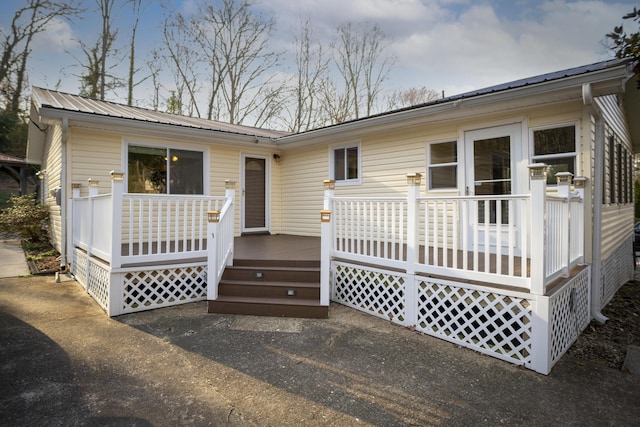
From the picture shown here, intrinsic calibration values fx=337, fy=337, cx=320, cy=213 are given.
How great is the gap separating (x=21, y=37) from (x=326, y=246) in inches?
745

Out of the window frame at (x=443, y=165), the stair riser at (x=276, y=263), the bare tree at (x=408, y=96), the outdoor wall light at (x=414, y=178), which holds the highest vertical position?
the bare tree at (x=408, y=96)

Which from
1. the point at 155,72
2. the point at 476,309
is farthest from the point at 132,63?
the point at 476,309

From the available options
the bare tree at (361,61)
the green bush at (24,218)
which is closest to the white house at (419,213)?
the green bush at (24,218)

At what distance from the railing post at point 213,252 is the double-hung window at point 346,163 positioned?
367cm

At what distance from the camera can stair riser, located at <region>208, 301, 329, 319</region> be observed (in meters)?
4.33

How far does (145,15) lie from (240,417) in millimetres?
18855

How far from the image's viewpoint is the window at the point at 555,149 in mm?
4617

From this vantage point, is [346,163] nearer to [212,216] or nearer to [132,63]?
[212,216]

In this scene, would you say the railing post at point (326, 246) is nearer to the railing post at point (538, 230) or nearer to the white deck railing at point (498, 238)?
the white deck railing at point (498, 238)

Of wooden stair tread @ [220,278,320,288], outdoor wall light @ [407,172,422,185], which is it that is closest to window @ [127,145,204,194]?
wooden stair tread @ [220,278,320,288]

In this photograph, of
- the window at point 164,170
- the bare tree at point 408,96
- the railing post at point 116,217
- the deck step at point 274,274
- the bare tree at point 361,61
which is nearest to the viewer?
the railing post at point 116,217

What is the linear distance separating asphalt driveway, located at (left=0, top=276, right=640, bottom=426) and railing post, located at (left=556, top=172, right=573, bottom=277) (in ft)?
3.63

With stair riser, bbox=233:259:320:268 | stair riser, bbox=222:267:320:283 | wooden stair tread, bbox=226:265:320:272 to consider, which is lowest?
stair riser, bbox=222:267:320:283

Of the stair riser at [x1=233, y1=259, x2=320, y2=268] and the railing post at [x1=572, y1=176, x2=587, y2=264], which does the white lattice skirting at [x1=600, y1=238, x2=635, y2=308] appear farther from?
the stair riser at [x1=233, y1=259, x2=320, y2=268]
